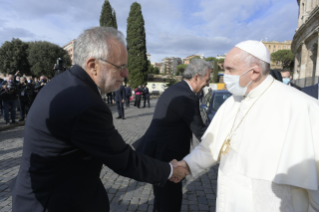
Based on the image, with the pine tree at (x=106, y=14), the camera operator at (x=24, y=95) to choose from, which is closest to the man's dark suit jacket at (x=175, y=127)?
the camera operator at (x=24, y=95)

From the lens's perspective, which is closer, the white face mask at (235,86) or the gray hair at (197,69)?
the white face mask at (235,86)

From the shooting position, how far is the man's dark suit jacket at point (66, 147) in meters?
1.25

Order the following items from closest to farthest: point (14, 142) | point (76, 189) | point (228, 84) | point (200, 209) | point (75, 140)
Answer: point (75, 140) < point (76, 189) < point (228, 84) < point (200, 209) < point (14, 142)

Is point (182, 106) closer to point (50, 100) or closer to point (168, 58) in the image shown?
point (50, 100)

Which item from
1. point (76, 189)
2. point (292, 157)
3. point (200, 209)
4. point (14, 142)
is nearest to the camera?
point (76, 189)

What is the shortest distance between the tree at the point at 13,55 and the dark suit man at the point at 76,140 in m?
43.0

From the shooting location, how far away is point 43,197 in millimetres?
1333

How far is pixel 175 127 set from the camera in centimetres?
248

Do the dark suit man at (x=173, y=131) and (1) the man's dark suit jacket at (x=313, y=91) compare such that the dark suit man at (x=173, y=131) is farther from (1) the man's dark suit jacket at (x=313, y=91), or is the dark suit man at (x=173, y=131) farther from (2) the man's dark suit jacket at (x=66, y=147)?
(1) the man's dark suit jacket at (x=313, y=91)

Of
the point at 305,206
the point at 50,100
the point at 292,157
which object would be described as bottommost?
the point at 305,206

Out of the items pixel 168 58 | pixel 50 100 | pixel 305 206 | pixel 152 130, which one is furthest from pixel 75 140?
pixel 168 58

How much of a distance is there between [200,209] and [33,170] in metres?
2.56

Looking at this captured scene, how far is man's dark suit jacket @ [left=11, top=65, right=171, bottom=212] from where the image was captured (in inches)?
49.3

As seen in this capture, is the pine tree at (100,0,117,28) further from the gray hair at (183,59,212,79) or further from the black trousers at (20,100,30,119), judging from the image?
the gray hair at (183,59,212,79)
